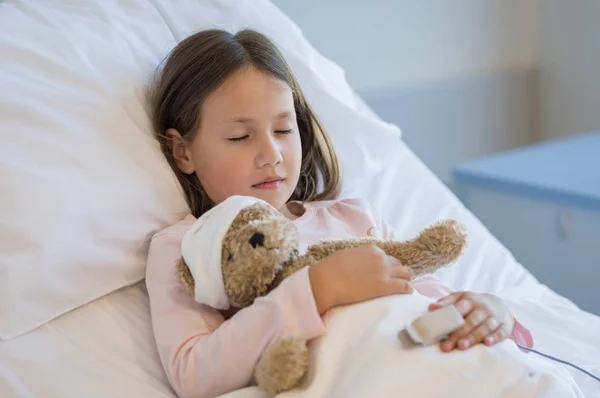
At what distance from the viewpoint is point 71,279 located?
3.00ft

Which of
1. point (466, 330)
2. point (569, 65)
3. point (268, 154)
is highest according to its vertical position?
point (268, 154)

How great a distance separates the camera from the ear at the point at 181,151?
3.45 feet

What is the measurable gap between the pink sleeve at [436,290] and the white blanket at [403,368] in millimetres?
140

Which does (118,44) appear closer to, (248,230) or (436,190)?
(248,230)

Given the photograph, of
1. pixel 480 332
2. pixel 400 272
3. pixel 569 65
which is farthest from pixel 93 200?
pixel 569 65

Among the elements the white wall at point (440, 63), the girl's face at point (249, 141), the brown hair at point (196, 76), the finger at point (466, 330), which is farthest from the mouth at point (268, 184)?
the white wall at point (440, 63)

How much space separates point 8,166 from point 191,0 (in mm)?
451

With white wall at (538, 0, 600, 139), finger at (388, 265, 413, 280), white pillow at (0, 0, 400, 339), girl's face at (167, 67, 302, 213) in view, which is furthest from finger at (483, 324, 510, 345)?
white wall at (538, 0, 600, 139)

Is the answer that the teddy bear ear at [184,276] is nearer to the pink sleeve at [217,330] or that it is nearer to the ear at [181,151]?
the pink sleeve at [217,330]

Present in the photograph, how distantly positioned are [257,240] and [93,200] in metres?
0.28

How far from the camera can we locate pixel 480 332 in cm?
79

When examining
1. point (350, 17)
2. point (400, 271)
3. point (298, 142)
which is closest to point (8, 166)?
point (298, 142)

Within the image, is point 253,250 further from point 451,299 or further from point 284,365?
point 451,299

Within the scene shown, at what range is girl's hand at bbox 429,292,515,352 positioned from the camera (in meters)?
0.77
